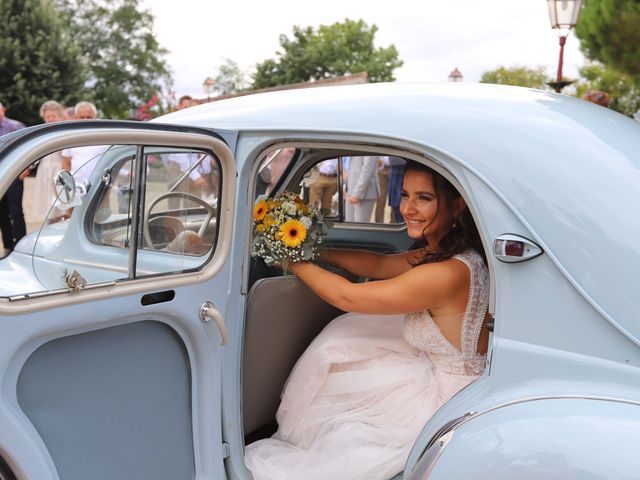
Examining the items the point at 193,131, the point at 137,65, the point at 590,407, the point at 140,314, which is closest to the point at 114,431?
the point at 140,314

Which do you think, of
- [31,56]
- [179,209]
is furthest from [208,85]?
[179,209]

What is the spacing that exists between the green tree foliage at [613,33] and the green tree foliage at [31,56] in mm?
18955

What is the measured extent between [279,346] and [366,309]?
515 millimetres

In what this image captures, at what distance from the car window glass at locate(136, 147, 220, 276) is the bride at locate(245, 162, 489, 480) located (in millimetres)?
425

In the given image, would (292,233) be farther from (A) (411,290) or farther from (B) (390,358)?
(B) (390,358)

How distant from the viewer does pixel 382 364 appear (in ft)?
8.47

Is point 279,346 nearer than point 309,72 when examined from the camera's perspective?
Yes

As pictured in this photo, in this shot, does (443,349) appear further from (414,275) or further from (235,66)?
(235,66)

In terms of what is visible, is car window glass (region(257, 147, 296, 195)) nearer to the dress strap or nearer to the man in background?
the man in background

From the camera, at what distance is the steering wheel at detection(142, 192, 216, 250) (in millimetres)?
2121

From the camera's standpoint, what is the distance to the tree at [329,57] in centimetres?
4788

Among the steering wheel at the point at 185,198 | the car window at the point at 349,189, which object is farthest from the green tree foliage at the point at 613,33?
the steering wheel at the point at 185,198

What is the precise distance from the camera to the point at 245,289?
244 centimetres

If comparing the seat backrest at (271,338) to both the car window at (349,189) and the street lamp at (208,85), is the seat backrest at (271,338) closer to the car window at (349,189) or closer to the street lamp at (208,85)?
the car window at (349,189)
